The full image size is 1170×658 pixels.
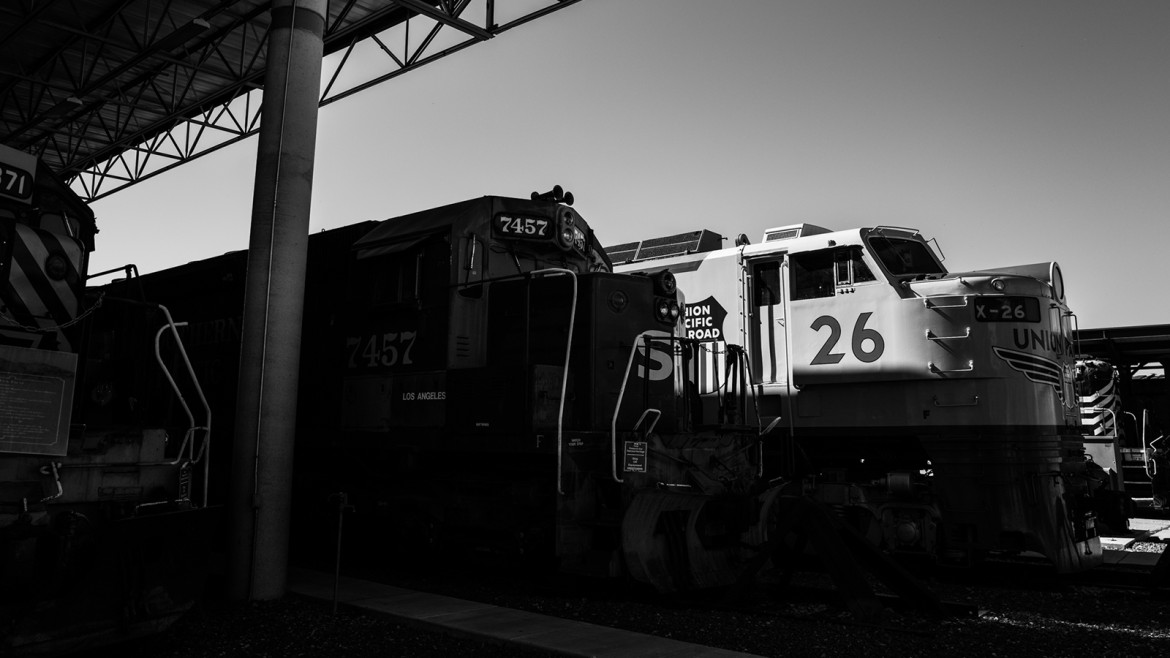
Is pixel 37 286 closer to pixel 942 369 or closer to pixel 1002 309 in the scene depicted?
pixel 942 369

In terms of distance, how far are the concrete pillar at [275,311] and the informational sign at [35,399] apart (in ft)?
6.10

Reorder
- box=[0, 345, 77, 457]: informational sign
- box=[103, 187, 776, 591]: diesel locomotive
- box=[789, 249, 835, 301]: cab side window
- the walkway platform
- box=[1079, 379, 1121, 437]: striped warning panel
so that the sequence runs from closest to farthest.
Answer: box=[0, 345, 77, 457]: informational sign < the walkway platform < box=[103, 187, 776, 591]: diesel locomotive < box=[789, 249, 835, 301]: cab side window < box=[1079, 379, 1121, 437]: striped warning panel

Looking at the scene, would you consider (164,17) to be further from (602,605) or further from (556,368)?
(602,605)

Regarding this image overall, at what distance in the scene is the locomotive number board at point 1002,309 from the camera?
7.26 m

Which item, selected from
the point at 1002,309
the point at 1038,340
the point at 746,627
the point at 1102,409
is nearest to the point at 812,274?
the point at 1002,309

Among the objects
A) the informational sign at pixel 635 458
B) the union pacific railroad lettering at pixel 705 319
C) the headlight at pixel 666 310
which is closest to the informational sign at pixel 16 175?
the informational sign at pixel 635 458

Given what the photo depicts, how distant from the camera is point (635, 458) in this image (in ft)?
20.0

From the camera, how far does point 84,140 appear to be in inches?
679

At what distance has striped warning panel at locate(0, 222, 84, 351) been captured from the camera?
181 inches

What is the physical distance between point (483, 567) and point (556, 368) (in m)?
2.20

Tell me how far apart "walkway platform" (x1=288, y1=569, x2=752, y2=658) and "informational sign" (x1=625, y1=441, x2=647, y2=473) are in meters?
1.25

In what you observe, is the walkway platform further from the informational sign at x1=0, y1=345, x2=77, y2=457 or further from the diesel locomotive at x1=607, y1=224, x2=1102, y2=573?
the diesel locomotive at x1=607, y1=224, x2=1102, y2=573

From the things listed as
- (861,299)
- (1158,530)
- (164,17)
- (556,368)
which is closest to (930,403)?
(861,299)

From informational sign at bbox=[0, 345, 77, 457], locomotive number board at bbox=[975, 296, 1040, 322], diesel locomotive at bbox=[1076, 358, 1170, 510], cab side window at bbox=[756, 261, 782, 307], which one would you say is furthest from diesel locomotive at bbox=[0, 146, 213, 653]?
diesel locomotive at bbox=[1076, 358, 1170, 510]
